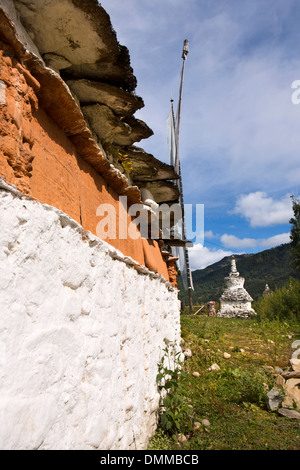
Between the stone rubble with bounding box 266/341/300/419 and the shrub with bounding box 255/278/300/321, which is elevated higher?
the shrub with bounding box 255/278/300/321

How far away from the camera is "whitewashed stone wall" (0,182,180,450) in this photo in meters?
1.05

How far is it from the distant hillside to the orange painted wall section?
41.5 metres

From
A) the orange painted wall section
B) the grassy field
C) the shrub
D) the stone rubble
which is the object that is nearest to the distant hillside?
the shrub

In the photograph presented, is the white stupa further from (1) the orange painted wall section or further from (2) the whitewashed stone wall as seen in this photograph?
(1) the orange painted wall section

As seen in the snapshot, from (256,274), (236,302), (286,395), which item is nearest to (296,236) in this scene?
(236,302)

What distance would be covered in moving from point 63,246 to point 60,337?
432 millimetres

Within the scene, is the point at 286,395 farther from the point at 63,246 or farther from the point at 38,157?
the point at 38,157

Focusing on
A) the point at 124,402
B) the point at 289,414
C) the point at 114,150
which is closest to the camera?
the point at 124,402

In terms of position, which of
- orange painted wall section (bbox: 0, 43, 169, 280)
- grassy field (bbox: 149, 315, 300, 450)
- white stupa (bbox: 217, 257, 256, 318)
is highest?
orange painted wall section (bbox: 0, 43, 169, 280)

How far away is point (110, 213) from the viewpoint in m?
2.64

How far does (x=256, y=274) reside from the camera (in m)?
53.4
